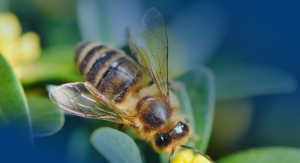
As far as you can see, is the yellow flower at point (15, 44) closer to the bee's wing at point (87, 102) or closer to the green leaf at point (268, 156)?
the bee's wing at point (87, 102)

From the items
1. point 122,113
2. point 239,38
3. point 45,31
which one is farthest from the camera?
point 239,38

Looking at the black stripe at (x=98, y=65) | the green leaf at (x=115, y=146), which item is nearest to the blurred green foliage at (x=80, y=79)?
the green leaf at (x=115, y=146)

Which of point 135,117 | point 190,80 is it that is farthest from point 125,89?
point 190,80

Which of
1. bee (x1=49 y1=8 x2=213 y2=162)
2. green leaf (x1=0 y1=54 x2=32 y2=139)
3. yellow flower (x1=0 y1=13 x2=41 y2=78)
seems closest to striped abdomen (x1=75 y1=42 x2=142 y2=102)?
bee (x1=49 y1=8 x2=213 y2=162)

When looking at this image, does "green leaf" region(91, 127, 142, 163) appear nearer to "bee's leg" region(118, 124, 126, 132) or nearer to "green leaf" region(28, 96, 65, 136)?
"green leaf" region(28, 96, 65, 136)

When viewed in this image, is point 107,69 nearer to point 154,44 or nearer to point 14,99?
point 154,44

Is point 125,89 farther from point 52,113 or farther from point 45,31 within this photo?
point 45,31
